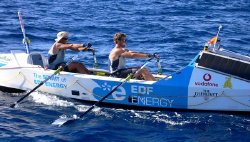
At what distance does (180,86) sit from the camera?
1393cm

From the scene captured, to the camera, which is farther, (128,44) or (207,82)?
(128,44)

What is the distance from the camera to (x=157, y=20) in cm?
2728

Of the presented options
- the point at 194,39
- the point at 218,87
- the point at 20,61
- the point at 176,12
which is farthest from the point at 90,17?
the point at 218,87

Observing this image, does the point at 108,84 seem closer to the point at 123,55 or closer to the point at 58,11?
the point at 123,55

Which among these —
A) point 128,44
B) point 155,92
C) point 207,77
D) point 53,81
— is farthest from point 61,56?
point 128,44

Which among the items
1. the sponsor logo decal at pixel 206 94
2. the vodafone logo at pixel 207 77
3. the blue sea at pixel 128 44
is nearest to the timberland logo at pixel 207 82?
the vodafone logo at pixel 207 77

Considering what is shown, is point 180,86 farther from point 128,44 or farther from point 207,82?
point 128,44

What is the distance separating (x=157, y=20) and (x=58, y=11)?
254 inches

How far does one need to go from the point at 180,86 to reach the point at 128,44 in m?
8.82

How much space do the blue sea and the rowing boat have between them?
0.28 meters

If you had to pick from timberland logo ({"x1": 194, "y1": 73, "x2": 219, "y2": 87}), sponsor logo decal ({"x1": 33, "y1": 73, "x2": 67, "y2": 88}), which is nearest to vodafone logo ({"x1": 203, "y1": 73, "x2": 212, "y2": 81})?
timberland logo ({"x1": 194, "y1": 73, "x2": 219, "y2": 87})

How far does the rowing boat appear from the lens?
13562 millimetres

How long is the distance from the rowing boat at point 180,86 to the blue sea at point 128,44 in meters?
0.28

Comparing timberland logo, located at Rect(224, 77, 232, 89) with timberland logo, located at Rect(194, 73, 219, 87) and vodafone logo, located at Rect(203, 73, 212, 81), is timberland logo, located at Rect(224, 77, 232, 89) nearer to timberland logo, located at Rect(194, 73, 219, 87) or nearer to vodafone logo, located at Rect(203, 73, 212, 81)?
timberland logo, located at Rect(194, 73, 219, 87)
